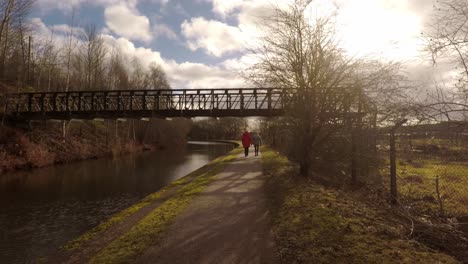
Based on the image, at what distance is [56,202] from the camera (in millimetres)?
12688

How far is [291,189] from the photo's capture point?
31.8 feet

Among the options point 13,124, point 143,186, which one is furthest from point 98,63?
point 143,186

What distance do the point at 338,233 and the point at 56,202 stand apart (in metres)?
11.3

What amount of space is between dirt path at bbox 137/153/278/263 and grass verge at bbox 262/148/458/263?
347 mm

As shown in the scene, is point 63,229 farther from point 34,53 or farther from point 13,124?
point 34,53

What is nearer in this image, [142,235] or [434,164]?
[142,235]

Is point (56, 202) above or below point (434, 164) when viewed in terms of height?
below

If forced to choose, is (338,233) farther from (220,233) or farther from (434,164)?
(434,164)

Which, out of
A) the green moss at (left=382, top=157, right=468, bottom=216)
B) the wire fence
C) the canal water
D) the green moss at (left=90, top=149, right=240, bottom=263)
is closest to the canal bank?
the green moss at (left=90, top=149, right=240, bottom=263)

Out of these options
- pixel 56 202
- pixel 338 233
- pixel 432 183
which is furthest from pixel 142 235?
pixel 432 183

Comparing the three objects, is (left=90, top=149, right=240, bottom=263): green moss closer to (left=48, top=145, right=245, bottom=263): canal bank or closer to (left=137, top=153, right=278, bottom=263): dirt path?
(left=48, top=145, right=245, bottom=263): canal bank

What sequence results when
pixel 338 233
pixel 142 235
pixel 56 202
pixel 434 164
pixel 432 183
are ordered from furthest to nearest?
pixel 56 202
pixel 432 183
pixel 434 164
pixel 142 235
pixel 338 233

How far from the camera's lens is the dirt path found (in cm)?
488

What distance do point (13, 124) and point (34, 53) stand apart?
65.7ft
